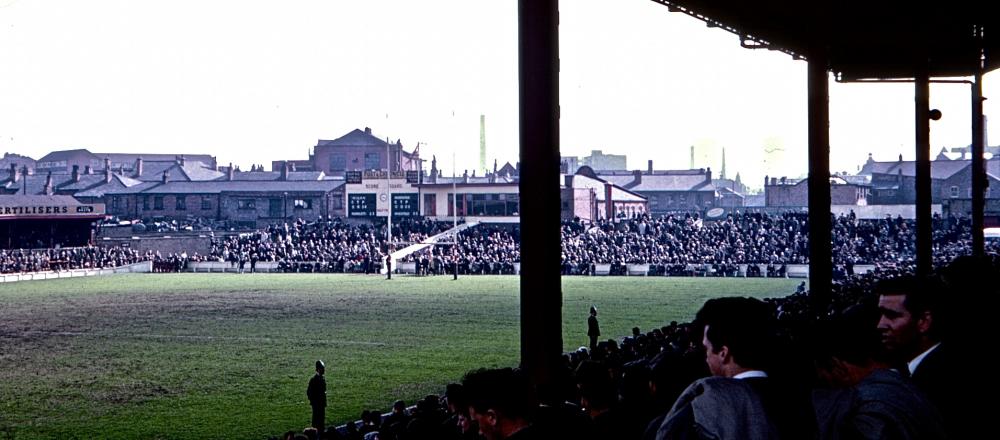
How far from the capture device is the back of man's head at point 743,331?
4285 mm

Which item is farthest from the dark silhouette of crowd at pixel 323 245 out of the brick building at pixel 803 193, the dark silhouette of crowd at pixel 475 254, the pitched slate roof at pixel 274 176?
the brick building at pixel 803 193

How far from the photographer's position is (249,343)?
95.2 feet

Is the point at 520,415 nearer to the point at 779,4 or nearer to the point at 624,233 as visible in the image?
the point at 779,4

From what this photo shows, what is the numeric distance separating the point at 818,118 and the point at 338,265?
46905 millimetres

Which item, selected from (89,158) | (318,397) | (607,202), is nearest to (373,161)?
(89,158)

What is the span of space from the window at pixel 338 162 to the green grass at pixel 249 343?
8688 centimetres

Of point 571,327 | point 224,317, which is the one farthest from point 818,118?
point 224,317

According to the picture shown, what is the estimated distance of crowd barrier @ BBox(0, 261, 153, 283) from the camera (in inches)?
2399

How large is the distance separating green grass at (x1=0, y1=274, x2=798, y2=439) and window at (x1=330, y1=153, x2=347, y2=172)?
3420 inches

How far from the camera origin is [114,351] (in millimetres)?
27453

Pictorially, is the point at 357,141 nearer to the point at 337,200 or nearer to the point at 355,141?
the point at 355,141

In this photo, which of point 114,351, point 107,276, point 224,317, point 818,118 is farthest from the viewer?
point 107,276

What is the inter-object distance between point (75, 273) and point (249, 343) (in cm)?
4113

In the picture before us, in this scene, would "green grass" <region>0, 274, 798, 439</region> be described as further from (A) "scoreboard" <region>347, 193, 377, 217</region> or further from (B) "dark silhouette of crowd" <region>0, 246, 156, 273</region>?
(A) "scoreboard" <region>347, 193, 377, 217</region>
